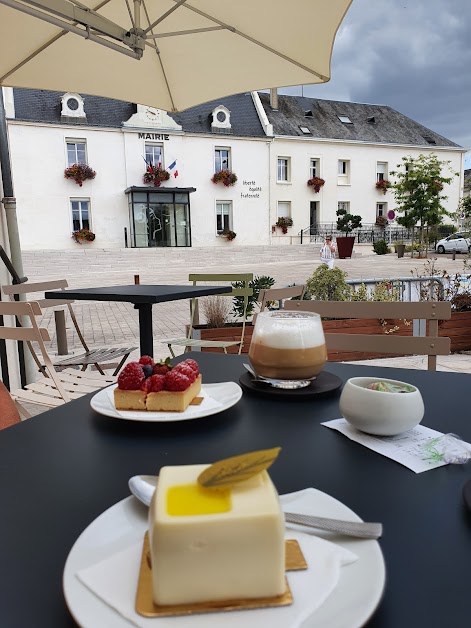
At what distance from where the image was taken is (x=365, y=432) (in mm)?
874

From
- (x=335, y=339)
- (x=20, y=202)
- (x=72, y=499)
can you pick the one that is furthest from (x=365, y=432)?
(x=20, y=202)

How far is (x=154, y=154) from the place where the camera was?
77.8 feet

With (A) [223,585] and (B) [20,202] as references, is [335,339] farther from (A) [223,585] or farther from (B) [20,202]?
(B) [20,202]

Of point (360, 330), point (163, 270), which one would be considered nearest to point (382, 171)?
point (163, 270)

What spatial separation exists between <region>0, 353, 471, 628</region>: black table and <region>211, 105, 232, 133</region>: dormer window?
2576 centimetres

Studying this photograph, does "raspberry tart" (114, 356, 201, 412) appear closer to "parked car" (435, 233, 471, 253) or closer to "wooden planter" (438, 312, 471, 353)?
"wooden planter" (438, 312, 471, 353)

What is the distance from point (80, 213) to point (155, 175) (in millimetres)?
4180

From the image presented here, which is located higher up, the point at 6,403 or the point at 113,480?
the point at 113,480

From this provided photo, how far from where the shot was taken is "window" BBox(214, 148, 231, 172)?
82.3 ft

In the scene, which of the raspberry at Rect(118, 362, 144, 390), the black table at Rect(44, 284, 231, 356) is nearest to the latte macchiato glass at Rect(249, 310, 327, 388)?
the raspberry at Rect(118, 362, 144, 390)

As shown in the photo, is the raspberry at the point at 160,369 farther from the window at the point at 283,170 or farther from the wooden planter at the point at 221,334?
the window at the point at 283,170

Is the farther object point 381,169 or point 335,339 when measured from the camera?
point 381,169

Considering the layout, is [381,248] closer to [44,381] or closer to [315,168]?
[315,168]

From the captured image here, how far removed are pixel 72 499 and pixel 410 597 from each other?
0.46 meters
